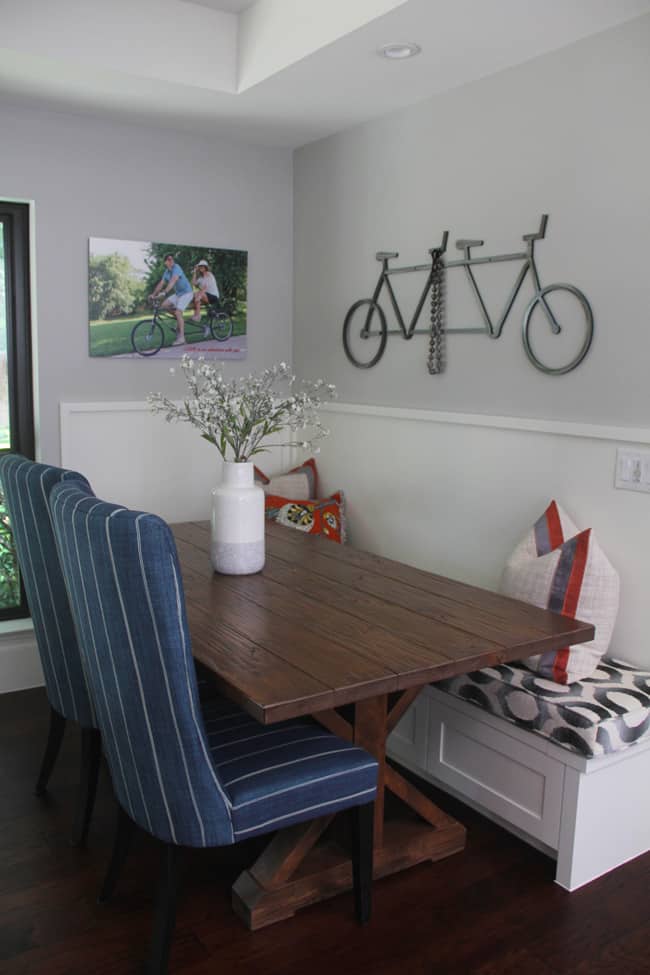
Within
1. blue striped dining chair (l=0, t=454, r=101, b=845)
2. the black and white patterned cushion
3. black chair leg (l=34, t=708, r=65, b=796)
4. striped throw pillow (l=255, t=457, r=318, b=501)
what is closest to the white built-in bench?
the black and white patterned cushion

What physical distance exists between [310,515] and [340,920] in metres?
1.81

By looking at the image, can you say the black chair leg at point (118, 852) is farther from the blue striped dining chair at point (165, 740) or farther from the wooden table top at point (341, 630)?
the wooden table top at point (341, 630)

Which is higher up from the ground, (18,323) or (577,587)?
(18,323)

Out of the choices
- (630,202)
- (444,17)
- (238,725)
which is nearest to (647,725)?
(238,725)

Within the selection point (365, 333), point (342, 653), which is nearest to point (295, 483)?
point (365, 333)

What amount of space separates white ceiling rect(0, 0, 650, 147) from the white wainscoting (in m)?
1.17

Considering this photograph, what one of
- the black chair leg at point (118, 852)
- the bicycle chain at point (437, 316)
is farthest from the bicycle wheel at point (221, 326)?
the black chair leg at point (118, 852)

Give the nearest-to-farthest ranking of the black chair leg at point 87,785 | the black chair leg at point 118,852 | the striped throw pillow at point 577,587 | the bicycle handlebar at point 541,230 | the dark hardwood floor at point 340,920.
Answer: the dark hardwood floor at point 340,920
the black chair leg at point 118,852
the black chair leg at point 87,785
the striped throw pillow at point 577,587
the bicycle handlebar at point 541,230

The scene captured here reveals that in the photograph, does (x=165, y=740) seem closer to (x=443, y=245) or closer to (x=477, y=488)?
(x=477, y=488)

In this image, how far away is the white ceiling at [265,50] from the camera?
2.51 metres

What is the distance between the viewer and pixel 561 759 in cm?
229

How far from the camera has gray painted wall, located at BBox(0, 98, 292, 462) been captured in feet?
11.3

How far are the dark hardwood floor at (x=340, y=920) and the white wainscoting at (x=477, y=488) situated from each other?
73cm

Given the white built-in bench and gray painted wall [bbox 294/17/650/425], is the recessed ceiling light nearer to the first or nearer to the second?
gray painted wall [bbox 294/17/650/425]
